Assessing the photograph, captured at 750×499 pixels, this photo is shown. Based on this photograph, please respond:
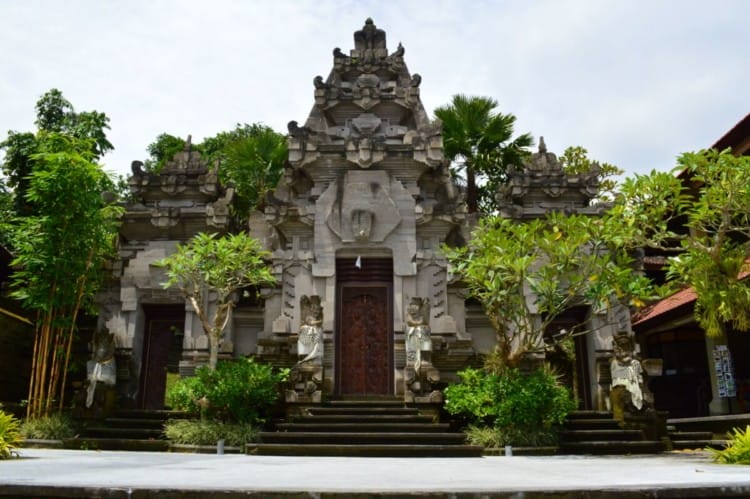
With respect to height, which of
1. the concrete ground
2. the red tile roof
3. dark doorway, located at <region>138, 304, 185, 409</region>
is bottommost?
the concrete ground

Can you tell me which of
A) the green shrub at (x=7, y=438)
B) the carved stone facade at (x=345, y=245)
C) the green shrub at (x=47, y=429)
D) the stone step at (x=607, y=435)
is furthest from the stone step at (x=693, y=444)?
the green shrub at (x=47, y=429)

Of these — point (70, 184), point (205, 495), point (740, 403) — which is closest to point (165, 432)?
point (70, 184)

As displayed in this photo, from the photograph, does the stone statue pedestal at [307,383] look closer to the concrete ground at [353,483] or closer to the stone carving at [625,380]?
the concrete ground at [353,483]

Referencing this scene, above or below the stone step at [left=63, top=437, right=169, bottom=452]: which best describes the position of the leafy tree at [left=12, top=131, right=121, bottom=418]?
above

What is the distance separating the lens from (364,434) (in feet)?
34.8

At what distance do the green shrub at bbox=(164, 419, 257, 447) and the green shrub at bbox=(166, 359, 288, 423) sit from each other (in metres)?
0.20

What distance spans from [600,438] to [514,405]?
7.58 ft

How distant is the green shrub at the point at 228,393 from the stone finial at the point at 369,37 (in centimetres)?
1021

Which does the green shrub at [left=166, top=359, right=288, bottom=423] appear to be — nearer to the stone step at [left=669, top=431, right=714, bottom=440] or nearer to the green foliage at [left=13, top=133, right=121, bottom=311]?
the green foliage at [left=13, top=133, right=121, bottom=311]

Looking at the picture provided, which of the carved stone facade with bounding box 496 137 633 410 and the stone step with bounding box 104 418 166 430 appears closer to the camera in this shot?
the stone step with bounding box 104 418 166 430

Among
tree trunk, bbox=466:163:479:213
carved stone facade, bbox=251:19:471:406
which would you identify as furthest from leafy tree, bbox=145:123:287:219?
tree trunk, bbox=466:163:479:213

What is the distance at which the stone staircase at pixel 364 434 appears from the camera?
992cm

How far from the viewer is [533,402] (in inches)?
410

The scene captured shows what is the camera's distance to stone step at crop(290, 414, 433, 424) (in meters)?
11.5
